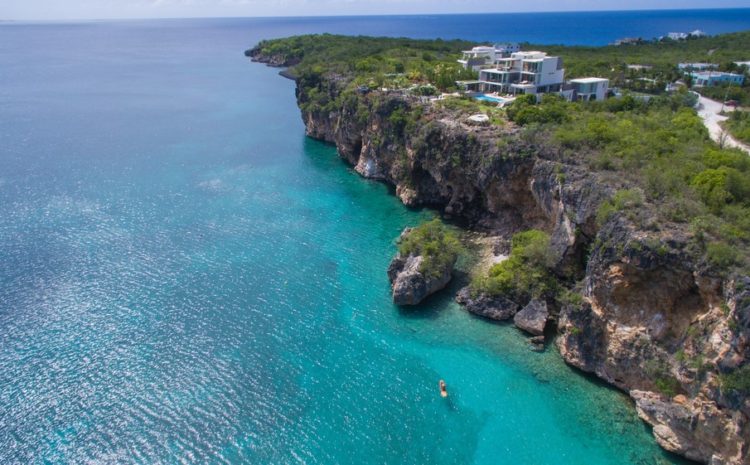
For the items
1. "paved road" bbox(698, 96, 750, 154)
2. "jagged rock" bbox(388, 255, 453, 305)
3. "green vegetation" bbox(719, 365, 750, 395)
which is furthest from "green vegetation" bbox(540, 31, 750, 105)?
"green vegetation" bbox(719, 365, 750, 395)

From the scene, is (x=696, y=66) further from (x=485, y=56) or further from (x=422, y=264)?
(x=422, y=264)

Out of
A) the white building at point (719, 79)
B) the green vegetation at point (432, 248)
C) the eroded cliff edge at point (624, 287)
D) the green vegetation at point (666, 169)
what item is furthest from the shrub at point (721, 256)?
the white building at point (719, 79)

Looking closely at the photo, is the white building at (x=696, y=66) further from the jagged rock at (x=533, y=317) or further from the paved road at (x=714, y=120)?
the jagged rock at (x=533, y=317)

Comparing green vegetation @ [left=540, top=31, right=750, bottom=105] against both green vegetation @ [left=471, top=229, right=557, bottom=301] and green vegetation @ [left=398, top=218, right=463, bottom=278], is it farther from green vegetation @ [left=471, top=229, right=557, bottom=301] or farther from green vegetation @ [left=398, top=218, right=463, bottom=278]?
green vegetation @ [left=398, top=218, right=463, bottom=278]

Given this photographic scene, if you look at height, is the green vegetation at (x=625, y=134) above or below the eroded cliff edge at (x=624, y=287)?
above

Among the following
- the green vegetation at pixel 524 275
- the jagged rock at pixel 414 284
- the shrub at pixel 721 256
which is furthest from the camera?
the jagged rock at pixel 414 284

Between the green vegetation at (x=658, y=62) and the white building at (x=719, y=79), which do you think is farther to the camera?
the white building at (x=719, y=79)

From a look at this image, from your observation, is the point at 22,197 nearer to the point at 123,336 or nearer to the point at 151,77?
the point at 123,336
